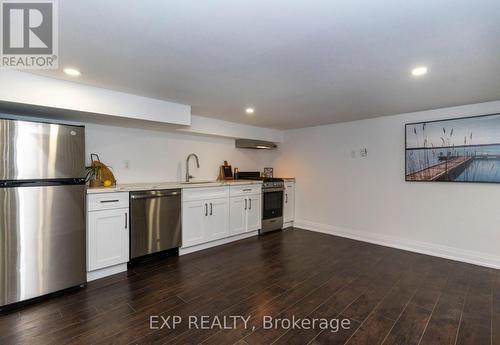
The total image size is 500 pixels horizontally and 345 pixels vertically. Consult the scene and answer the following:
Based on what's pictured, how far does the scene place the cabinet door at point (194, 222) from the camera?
3.63 metres

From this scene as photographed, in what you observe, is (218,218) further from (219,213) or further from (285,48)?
(285,48)

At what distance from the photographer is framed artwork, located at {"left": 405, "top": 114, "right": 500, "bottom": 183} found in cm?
325

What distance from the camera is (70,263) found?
2.51 metres

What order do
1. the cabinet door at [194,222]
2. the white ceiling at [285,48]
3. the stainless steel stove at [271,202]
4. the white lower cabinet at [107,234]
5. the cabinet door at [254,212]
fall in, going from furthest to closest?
the stainless steel stove at [271,202]
the cabinet door at [254,212]
the cabinet door at [194,222]
the white lower cabinet at [107,234]
the white ceiling at [285,48]

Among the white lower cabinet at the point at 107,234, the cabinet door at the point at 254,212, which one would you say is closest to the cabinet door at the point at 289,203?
the cabinet door at the point at 254,212

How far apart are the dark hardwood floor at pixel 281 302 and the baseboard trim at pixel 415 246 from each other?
194 mm

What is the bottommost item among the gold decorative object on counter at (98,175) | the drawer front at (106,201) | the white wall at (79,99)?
the drawer front at (106,201)

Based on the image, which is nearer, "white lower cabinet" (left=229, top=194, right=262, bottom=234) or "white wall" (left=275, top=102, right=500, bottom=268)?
"white wall" (left=275, top=102, right=500, bottom=268)

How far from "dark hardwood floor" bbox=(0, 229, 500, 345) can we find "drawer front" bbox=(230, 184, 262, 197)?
3.74 ft

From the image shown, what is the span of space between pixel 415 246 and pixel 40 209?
5.00 meters

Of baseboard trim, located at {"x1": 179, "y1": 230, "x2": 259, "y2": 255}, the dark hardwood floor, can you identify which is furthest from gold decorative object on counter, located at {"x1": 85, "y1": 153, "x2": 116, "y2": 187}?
baseboard trim, located at {"x1": 179, "y1": 230, "x2": 259, "y2": 255}

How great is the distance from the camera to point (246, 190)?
4.52 m

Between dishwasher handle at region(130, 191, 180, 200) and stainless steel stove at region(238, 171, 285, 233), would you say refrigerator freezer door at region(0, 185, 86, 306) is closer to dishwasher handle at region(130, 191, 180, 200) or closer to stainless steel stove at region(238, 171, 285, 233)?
dishwasher handle at region(130, 191, 180, 200)

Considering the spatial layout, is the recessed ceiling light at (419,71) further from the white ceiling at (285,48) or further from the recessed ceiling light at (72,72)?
the recessed ceiling light at (72,72)
